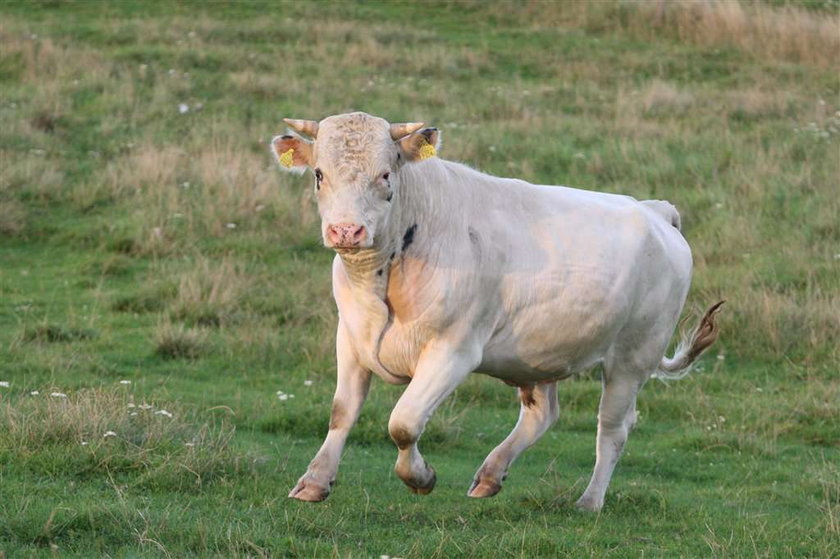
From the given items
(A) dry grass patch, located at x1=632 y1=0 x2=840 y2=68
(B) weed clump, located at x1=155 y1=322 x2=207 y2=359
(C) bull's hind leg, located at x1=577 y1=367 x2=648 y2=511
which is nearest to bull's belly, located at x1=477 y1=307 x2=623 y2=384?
(C) bull's hind leg, located at x1=577 y1=367 x2=648 y2=511

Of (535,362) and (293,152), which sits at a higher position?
(293,152)

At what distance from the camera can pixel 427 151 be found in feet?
23.1

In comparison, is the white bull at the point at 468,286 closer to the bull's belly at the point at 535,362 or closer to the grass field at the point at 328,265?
the bull's belly at the point at 535,362

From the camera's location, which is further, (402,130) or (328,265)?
(328,265)

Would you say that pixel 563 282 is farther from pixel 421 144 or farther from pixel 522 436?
pixel 421 144

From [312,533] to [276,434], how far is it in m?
3.13

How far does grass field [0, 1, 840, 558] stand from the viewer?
7047 mm

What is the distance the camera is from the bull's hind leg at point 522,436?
7734 mm

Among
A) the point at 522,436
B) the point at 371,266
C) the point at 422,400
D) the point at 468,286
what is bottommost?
the point at 522,436

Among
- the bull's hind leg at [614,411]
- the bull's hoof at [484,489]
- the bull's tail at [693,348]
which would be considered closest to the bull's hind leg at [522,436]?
the bull's hoof at [484,489]

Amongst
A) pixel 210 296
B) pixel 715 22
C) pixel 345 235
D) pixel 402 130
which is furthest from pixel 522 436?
pixel 715 22

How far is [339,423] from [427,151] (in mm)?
1424

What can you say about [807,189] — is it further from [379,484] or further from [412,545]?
[412,545]

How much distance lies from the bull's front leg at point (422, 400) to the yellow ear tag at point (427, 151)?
0.93m
